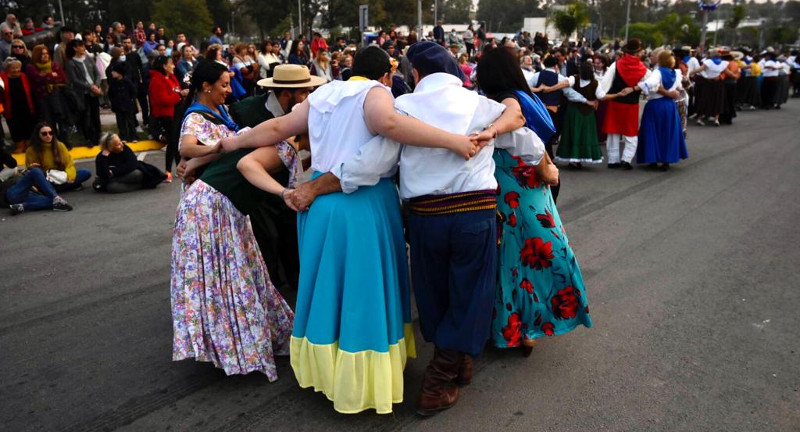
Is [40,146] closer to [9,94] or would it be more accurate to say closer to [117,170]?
[117,170]

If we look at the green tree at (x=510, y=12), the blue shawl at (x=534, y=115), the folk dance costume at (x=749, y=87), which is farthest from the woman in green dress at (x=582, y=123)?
the green tree at (x=510, y=12)

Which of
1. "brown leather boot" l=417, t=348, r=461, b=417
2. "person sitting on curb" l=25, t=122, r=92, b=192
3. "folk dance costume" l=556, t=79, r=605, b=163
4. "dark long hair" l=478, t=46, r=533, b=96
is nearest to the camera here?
"brown leather boot" l=417, t=348, r=461, b=417

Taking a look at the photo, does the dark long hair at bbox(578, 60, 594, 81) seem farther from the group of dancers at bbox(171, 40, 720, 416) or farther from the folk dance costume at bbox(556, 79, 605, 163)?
the group of dancers at bbox(171, 40, 720, 416)

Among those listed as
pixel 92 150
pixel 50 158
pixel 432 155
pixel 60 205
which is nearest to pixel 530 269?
pixel 432 155

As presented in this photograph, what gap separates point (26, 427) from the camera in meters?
3.16

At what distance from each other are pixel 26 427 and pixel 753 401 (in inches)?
148

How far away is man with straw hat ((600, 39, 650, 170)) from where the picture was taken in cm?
884

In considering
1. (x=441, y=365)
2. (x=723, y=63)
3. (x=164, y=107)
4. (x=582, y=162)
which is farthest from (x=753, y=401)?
(x=723, y=63)

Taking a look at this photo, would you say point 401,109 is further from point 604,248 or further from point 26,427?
point 604,248

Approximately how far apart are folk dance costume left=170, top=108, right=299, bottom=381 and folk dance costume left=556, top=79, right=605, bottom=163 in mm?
6620

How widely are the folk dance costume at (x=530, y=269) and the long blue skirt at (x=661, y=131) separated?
6.24 metres

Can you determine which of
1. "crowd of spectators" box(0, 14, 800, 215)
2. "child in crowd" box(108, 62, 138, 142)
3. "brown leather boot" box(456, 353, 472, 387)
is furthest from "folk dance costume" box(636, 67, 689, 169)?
"child in crowd" box(108, 62, 138, 142)

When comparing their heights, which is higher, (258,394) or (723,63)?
(723,63)

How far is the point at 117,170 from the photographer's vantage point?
812cm
